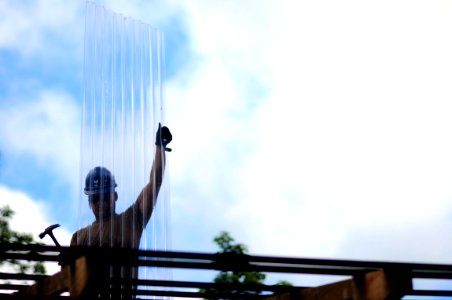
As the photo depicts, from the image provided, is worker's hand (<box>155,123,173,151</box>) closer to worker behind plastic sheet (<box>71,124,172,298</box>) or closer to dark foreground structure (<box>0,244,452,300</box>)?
worker behind plastic sheet (<box>71,124,172,298</box>)

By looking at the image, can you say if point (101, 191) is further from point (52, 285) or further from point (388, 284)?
point (388, 284)

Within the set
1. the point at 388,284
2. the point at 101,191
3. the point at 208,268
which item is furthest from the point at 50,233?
the point at 388,284

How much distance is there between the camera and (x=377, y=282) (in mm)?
6160

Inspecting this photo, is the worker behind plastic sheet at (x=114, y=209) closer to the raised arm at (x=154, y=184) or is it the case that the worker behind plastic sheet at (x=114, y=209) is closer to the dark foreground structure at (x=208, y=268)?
the raised arm at (x=154, y=184)

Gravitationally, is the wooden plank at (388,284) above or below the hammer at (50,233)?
below

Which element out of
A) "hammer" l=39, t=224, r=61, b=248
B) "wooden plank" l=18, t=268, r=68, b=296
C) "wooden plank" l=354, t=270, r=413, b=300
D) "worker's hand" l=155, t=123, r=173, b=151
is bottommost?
"wooden plank" l=354, t=270, r=413, b=300

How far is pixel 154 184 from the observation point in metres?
7.90

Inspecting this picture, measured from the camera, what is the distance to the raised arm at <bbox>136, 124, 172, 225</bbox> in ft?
26.0

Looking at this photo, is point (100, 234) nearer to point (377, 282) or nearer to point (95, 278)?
point (95, 278)

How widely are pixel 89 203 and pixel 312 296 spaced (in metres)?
2.60

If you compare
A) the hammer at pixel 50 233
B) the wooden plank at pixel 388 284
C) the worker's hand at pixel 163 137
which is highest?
the worker's hand at pixel 163 137

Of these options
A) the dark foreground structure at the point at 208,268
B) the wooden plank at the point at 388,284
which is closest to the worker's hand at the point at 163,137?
the dark foreground structure at the point at 208,268

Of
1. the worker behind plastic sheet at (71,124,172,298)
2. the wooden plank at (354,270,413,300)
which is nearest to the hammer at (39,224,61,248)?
the worker behind plastic sheet at (71,124,172,298)

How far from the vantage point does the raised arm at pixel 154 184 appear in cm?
794
